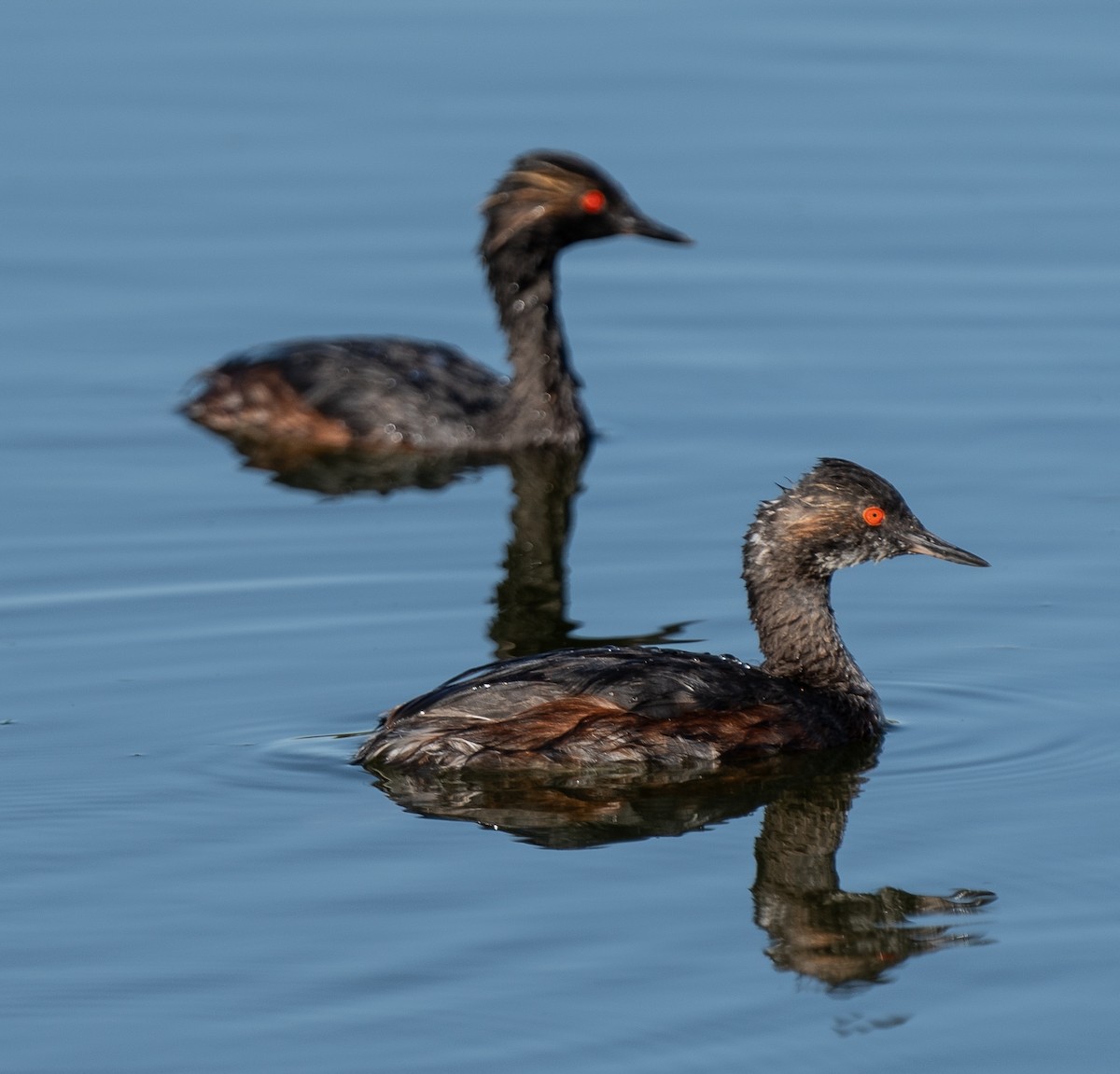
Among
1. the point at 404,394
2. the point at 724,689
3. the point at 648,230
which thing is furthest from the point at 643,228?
the point at 724,689

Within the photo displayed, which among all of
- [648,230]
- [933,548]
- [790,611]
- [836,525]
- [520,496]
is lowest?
[790,611]

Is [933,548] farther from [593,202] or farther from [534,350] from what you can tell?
[593,202]

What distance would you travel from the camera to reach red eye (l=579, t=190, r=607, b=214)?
1714 centimetres

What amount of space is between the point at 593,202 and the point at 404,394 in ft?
6.22

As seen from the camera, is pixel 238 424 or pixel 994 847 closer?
pixel 994 847

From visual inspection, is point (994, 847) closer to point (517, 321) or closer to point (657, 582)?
point (657, 582)

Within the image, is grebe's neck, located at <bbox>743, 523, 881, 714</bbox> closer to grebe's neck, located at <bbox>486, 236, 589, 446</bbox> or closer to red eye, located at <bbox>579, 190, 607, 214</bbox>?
grebe's neck, located at <bbox>486, 236, 589, 446</bbox>

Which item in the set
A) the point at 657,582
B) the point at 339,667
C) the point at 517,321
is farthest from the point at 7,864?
the point at 517,321

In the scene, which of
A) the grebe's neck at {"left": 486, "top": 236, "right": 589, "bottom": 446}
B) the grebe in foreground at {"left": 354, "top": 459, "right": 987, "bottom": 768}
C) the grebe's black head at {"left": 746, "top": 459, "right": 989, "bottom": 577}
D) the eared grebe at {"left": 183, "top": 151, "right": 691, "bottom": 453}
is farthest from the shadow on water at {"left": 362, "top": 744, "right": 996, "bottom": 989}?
Answer: the eared grebe at {"left": 183, "top": 151, "right": 691, "bottom": 453}

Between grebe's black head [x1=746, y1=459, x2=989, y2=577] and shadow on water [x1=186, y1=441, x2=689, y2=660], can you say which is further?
shadow on water [x1=186, y1=441, x2=689, y2=660]

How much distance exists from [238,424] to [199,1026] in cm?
885

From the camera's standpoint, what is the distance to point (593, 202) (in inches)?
675

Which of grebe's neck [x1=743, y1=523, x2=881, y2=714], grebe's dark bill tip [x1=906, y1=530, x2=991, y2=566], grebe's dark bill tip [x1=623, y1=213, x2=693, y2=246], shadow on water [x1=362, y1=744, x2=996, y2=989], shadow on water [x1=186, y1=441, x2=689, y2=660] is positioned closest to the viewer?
shadow on water [x1=362, y1=744, x2=996, y2=989]

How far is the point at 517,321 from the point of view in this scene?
55.9ft
